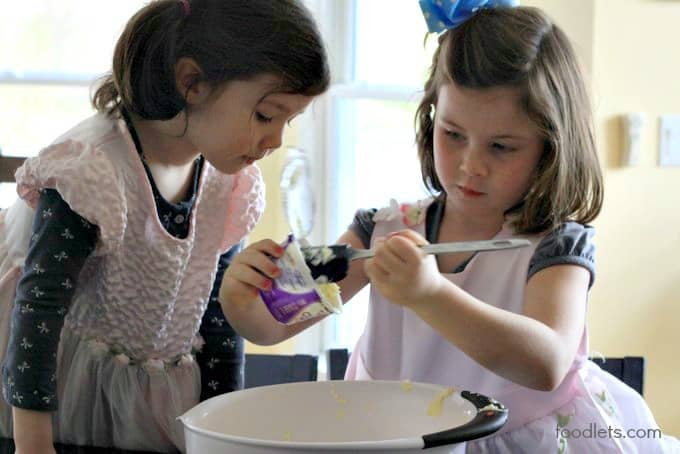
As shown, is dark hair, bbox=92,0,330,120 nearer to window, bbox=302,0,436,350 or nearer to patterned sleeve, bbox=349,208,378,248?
patterned sleeve, bbox=349,208,378,248

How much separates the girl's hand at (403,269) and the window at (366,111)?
149 centimetres

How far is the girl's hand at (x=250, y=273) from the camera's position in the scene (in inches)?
38.8

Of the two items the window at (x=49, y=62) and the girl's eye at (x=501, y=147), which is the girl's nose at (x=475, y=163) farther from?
the window at (x=49, y=62)

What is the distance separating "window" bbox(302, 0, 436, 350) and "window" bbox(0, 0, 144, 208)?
56 centimetres

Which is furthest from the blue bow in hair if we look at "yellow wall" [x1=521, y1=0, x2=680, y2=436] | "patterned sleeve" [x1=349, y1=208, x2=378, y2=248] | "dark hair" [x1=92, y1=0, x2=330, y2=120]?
"yellow wall" [x1=521, y1=0, x2=680, y2=436]

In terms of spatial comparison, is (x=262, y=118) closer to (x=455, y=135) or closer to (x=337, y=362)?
(x=455, y=135)

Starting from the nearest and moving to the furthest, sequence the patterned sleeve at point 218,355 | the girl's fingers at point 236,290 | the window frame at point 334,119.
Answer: the girl's fingers at point 236,290, the patterned sleeve at point 218,355, the window frame at point 334,119

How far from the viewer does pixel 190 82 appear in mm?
1173

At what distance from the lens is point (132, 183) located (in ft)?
3.93

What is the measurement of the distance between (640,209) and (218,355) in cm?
131

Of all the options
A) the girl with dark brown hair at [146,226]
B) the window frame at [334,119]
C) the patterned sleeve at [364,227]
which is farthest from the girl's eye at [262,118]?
the window frame at [334,119]

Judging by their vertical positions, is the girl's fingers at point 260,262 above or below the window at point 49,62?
below

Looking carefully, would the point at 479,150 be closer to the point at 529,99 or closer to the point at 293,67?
the point at 529,99

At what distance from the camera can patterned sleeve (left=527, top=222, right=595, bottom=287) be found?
3.74 ft
